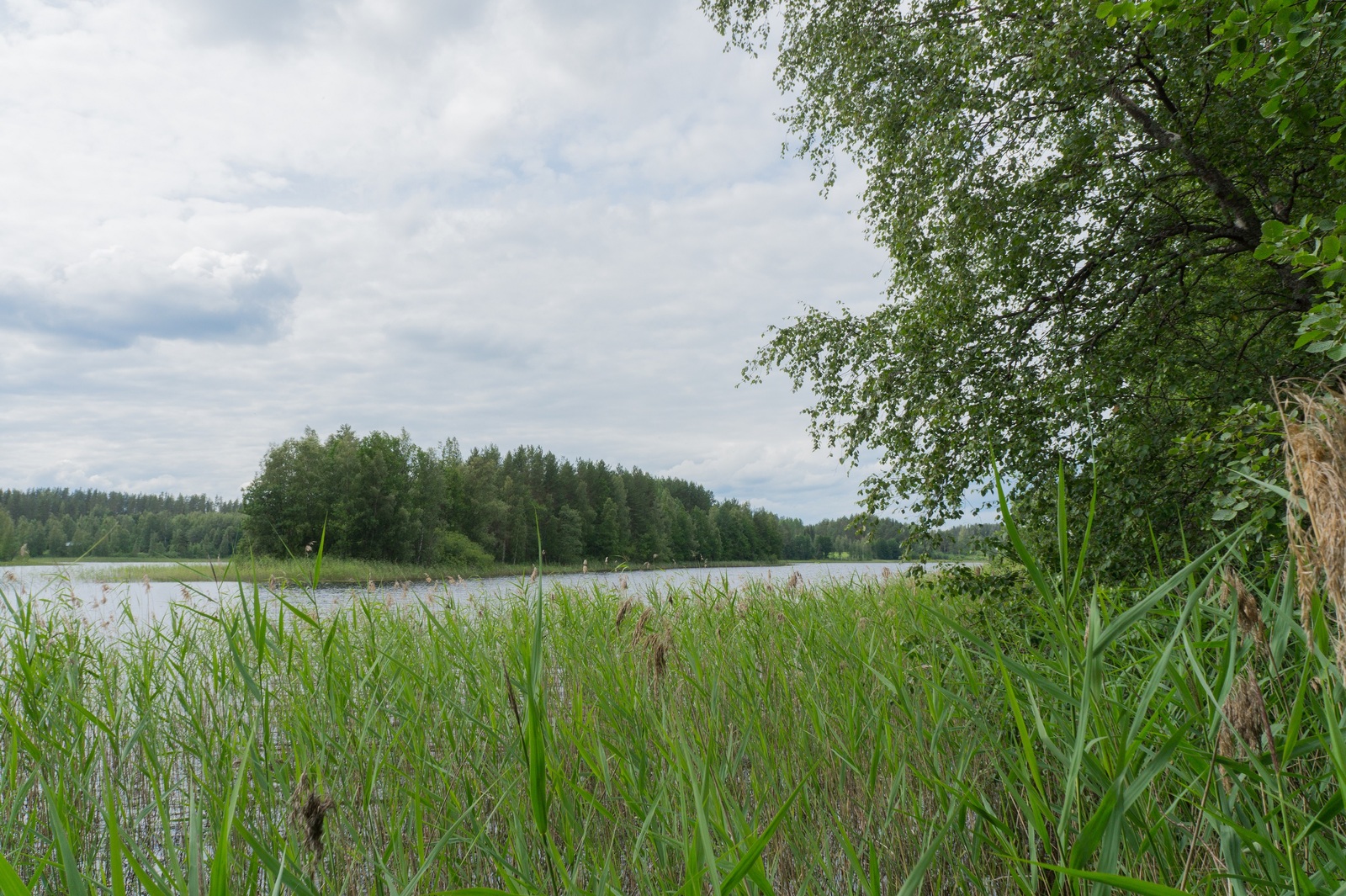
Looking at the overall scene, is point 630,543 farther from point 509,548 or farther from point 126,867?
point 126,867

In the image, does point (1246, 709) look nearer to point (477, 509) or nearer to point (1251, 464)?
point (1251, 464)

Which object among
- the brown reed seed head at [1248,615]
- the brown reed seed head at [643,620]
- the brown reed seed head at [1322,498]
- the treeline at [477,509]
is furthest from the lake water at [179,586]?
the treeline at [477,509]

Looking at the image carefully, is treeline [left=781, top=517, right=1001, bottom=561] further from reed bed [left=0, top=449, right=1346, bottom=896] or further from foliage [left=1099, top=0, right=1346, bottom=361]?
foliage [left=1099, top=0, right=1346, bottom=361]

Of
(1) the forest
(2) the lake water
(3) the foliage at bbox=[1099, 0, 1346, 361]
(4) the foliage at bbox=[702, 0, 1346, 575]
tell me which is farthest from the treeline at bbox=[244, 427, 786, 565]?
(3) the foliage at bbox=[1099, 0, 1346, 361]

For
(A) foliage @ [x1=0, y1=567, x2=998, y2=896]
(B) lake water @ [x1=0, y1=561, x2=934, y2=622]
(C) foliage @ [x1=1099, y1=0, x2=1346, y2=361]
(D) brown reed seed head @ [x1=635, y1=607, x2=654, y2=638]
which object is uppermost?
(C) foliage @ [x1=1099, y1=0, x2=1346, y2=361]

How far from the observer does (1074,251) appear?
6.42 meters

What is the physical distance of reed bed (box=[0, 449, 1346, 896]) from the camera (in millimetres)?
1225

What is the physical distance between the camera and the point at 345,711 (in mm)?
2844

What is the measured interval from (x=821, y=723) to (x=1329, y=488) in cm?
189

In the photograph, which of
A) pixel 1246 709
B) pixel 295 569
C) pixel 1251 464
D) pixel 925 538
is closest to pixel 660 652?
pixel 295 569

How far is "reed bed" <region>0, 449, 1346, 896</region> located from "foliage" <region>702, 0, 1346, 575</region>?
1678 millimetres

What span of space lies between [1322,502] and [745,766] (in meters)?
2.68

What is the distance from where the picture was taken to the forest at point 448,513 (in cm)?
3781

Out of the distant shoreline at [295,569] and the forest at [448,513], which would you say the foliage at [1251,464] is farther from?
the forest at [448,513]
